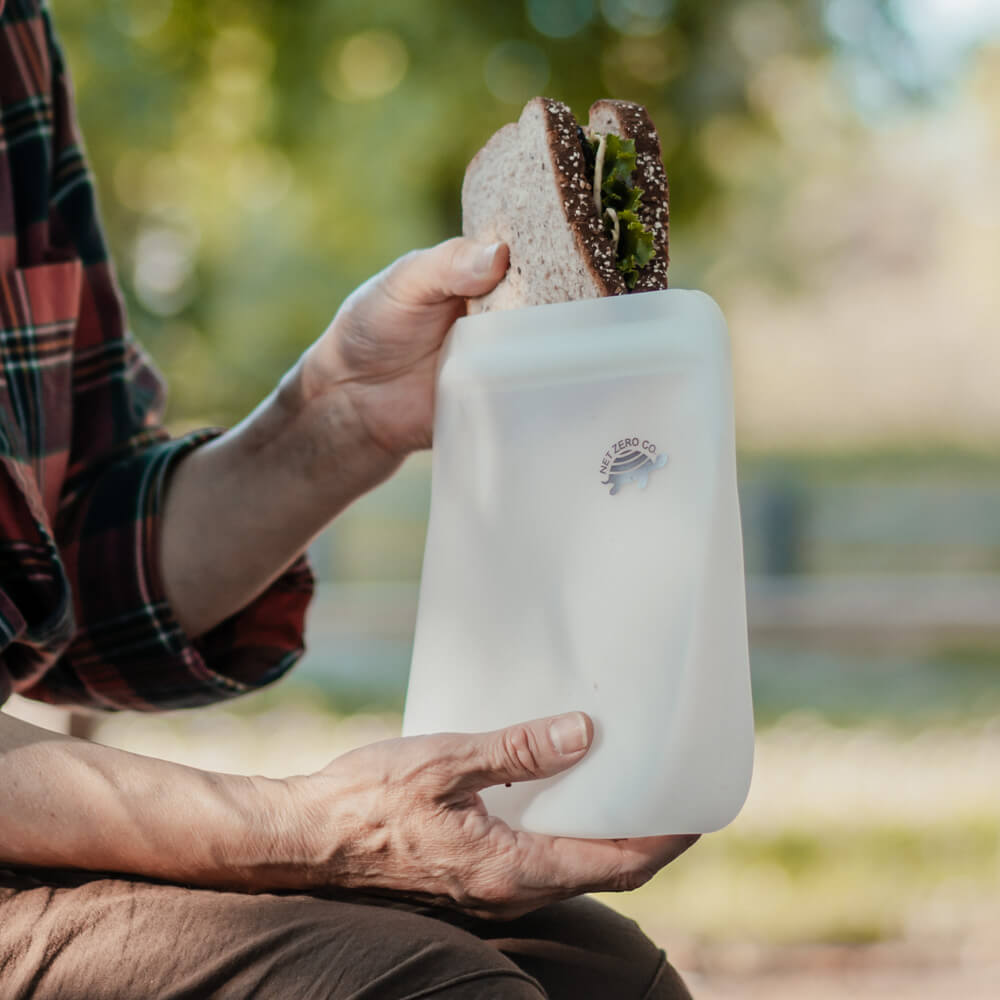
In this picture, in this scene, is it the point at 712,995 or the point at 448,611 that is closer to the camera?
the point at 448,611

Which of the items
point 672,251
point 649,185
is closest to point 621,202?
point 649,185

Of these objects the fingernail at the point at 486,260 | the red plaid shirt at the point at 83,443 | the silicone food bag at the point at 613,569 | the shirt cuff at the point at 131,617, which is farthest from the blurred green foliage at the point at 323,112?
the silicone food bag at the point at 613,569

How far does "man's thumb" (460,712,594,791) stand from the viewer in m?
0.94

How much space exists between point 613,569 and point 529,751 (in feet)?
0.58

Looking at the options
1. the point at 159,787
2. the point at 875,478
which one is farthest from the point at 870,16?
the point at 875,478

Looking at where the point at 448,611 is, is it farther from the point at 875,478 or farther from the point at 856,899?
the point at 875,478

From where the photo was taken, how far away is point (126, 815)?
92 centimetres

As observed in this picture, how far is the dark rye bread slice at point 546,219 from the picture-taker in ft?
3.64

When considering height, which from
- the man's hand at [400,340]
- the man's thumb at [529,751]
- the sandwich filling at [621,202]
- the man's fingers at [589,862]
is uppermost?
the sandwich filling at [621,202]

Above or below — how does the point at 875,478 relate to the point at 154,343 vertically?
below

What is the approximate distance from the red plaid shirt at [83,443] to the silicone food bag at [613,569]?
408 mm

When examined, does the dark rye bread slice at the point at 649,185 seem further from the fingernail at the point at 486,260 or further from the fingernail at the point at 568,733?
the fingernail at the point at 568,733

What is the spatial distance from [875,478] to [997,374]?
196cm

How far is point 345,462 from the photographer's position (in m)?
1.40
